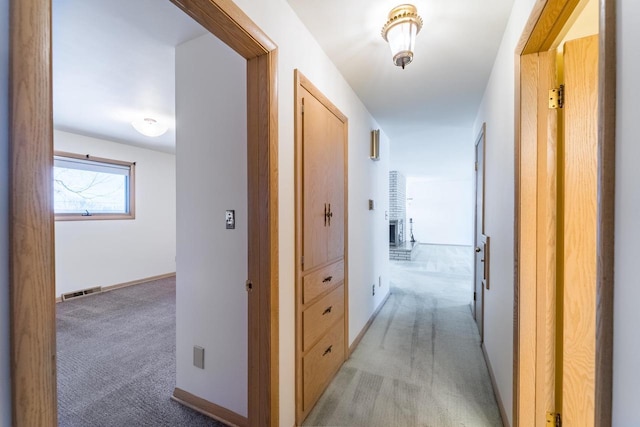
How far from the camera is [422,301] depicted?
3785 millimetres

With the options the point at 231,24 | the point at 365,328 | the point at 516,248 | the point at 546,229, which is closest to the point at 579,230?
the point at 546,229

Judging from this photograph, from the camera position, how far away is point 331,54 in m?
1.90

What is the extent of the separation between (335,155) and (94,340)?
2902mm

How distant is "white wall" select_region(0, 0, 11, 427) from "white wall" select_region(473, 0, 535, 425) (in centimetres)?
173

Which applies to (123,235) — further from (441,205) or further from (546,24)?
(441,205)

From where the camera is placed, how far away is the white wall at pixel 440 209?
9477mm

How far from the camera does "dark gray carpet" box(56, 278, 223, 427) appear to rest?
1676 mm

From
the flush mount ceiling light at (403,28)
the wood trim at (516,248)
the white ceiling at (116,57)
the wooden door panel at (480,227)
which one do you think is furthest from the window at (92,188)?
the wooden door panel at (480,227)

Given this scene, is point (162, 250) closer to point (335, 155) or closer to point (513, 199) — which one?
point (335, 155)

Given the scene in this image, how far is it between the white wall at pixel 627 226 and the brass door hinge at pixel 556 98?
0.82m

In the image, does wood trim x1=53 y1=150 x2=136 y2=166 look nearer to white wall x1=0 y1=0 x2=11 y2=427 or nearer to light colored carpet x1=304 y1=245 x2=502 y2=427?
white wall x1=0 y1=0 x2=11 y2=427

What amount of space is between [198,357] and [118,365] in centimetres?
108

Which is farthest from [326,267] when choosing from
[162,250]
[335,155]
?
[162,250]

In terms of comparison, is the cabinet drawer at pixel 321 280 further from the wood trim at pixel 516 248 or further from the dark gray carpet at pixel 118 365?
the wood trim at pixel 516 248
